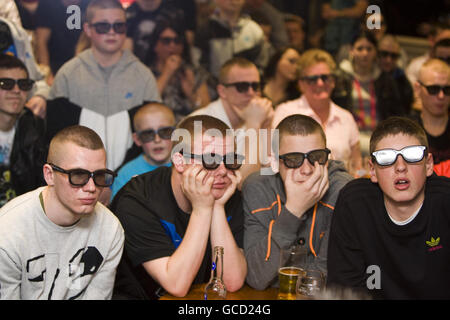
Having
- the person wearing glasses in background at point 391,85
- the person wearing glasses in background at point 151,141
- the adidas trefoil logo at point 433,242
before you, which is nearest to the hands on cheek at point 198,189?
the adidas trefoil logo at point 433,242

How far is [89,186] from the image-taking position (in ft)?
7.01

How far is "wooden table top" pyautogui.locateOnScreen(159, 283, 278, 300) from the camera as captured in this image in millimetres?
2098

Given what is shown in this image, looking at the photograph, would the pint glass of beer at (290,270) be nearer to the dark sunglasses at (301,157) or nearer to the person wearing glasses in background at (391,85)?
the dark sunglasses at (301,157)

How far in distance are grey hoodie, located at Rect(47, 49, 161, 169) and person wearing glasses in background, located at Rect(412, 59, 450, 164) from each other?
1.85 meters

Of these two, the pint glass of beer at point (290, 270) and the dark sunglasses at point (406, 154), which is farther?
the dark sunglasses at point (406, 154)

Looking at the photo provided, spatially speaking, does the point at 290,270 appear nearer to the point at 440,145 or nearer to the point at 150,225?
the point at 150,225

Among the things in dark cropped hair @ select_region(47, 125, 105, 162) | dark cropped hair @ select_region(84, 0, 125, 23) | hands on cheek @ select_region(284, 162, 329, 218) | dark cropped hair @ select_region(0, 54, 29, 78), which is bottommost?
hands on cheek @ select_region(284, 162, 329, 218)

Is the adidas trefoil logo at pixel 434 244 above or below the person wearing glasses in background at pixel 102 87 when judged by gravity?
below

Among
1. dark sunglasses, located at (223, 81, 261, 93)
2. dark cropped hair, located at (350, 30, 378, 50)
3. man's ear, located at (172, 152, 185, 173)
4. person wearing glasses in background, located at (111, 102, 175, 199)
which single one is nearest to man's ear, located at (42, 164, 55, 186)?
man's ear, located at (172, 152, 185, 173)

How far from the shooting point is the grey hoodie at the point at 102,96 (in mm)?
3568

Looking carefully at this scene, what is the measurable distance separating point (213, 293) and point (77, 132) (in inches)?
32.6

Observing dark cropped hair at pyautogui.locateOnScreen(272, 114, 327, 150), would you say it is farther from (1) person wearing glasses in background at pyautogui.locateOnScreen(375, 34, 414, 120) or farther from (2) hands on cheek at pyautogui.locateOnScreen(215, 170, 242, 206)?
(1) person wearing glasses in background at pyautogui.locateOnScreen(375, 34, 414, 120)
